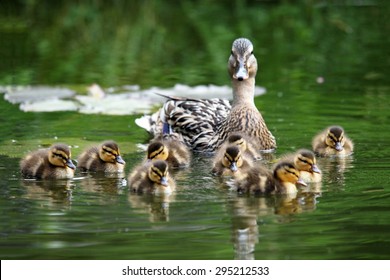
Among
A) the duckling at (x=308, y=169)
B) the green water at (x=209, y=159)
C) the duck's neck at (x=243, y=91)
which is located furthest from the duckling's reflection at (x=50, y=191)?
the duck's neck at (x=243, y=91)

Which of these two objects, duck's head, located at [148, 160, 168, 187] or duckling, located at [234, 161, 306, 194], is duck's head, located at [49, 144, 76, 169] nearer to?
duck's head, located at [148, 160, 168, 187]

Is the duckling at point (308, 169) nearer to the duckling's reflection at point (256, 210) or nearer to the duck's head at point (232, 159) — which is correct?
the duckling's reflection at point (256, 210)

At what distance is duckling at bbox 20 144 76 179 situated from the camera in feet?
27.9

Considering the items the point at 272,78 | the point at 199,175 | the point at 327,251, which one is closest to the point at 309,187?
the point at 199,175

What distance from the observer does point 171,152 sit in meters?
9.12

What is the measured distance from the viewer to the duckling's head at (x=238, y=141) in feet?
30.3

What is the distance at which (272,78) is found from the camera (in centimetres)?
1345

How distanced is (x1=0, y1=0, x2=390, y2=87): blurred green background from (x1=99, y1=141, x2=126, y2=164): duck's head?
4340 millimetres

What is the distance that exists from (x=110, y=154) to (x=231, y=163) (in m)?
0.94

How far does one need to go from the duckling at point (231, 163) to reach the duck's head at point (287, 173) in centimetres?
36

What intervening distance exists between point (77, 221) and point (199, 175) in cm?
177

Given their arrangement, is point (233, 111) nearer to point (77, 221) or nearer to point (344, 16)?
point (77, 221)

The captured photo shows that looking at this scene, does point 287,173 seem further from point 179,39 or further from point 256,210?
point 179,39

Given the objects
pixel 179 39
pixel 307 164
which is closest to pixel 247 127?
pixel 307 164
